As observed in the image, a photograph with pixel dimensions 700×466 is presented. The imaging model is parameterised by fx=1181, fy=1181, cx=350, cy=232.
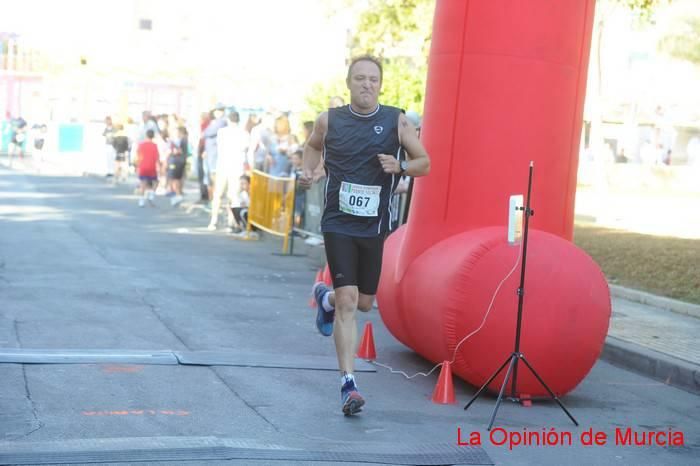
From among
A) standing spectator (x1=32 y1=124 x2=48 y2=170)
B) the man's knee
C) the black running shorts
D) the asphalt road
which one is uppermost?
the black running shorts

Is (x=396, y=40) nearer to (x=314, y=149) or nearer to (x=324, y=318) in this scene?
(x=324, y=318)

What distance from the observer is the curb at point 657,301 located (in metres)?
12.0

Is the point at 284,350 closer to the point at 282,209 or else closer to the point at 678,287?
the point at 678,287

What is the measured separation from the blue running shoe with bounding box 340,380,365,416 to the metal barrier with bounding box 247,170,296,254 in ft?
34.7

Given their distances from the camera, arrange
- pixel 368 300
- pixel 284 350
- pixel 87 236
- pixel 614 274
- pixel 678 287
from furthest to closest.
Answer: pixel 87 236
pixel 614 274
pixel 678 287
pixel 284 350
pixel 368 300

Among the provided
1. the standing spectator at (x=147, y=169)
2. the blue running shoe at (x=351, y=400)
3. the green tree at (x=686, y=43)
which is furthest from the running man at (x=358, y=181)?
the green tree at (x=686, y=43)

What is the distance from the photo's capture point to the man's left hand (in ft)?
22.8

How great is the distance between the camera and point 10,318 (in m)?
9.55

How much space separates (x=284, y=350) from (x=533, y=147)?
7.98ft

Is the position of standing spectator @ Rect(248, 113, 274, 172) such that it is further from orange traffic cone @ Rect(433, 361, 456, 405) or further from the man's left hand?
the man's left hand

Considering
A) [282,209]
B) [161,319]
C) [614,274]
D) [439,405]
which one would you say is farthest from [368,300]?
[282,209]

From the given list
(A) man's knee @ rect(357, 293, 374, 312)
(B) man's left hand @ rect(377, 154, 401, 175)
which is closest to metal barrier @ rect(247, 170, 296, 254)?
(A) man's knee @ rect(357, 293, 374, 312)

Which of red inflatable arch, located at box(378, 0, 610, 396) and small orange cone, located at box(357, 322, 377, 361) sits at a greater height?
red inflatable arch, located at box(378, 0, 610, 396)

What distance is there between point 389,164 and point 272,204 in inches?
453
